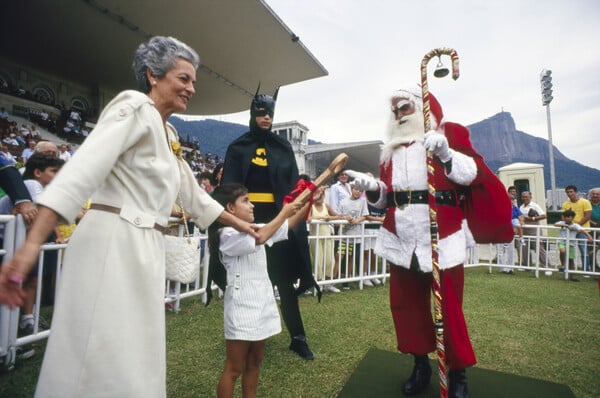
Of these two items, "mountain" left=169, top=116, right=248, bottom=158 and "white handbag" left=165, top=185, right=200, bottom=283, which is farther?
"mountain" left=169, top=116, right=248, bottom=158

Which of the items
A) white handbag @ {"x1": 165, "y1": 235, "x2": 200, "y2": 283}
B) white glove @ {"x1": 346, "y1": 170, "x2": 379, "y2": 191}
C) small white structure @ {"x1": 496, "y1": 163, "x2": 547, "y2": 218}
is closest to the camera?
white handbag @ {"x1": 165, "y1": 235, "x2": 200, "y2": 283}

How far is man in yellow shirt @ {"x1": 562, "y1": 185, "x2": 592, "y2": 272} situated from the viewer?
7.42 m

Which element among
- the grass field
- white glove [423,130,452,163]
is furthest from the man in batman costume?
white glove [423,130,452,163]

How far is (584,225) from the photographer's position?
306 inches

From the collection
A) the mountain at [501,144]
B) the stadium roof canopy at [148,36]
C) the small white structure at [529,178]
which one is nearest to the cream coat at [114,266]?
the stadium roof canopy at [148,36]

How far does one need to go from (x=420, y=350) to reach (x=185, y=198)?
1952 millimetres

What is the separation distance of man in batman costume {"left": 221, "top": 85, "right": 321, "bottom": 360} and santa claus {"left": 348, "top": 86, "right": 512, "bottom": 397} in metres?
0.81

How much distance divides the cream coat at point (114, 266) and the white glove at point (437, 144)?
1.60 metres

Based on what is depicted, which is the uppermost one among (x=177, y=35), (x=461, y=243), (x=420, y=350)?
(x=177, y=35)

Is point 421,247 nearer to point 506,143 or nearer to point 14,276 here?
point 14,276

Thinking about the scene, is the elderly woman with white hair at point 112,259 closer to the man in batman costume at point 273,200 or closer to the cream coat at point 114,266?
the cream coat at point 114,266

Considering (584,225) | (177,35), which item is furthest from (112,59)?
(584,225)

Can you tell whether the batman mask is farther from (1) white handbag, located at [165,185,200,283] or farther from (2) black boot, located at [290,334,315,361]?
(2) black boot, located at [290,334,315,361]

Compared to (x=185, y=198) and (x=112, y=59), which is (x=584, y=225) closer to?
(x=185, y=198)
